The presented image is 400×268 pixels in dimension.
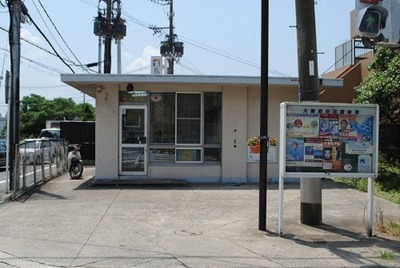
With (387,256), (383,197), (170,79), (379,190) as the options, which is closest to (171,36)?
(170,79)

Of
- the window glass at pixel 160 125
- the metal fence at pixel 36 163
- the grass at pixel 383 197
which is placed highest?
the window glass at pixel 160 125

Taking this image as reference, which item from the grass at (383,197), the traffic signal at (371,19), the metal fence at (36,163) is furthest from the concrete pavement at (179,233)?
the traffic signal at (371,19)

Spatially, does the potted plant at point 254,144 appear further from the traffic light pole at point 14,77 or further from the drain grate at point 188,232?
the traffic light pole at point 14,77

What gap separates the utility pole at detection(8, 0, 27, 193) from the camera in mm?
13430

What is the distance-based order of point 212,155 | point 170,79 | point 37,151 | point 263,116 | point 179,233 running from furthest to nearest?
point 212,155, point 37,151, point 170,79, point 263,116, point 179,233

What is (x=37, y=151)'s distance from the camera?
48.7 ft

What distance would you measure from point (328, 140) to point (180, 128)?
7.70 m

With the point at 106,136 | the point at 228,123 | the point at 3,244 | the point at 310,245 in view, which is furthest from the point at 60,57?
the point at 310,245

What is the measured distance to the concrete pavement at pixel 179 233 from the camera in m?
6.92

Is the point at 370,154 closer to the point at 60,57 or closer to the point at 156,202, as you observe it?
the point at 156,202

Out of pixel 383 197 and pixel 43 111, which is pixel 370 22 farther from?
pixel 43 111

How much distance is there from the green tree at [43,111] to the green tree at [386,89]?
42.8m

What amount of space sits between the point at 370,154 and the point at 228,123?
289 inches

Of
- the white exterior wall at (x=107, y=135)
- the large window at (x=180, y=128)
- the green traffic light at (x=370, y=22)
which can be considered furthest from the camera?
the large window at (x=180, y=128)
